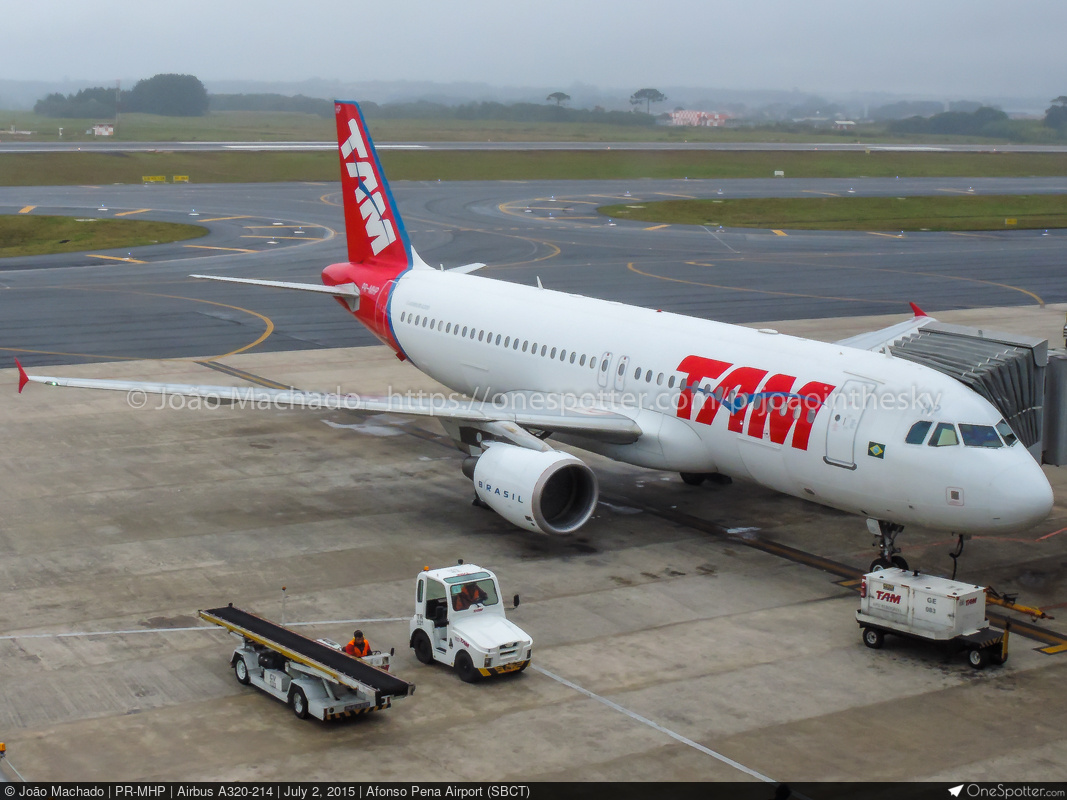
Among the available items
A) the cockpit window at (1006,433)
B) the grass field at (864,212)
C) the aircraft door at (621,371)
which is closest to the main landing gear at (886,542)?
the cockpit window at (1006,433)

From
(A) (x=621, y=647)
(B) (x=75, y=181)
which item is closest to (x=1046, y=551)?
(A) (x=621, y=647)

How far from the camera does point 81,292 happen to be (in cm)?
5878

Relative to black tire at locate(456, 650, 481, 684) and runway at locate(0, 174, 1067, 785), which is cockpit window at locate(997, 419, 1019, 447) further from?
black tire at locate(456, 650, 481, 684)

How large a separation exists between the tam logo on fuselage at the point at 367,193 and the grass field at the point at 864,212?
2270 inches

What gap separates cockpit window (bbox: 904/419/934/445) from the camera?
23062mm

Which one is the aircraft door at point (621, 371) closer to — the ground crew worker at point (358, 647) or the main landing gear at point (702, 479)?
the main landing gear at point (702, 479)

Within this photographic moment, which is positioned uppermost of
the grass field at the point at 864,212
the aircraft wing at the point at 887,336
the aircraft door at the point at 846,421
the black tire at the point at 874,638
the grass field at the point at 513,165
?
the grass field at the point at 513,165

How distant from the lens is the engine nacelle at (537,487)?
25453 millimetres

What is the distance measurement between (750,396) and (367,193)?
1660 cm

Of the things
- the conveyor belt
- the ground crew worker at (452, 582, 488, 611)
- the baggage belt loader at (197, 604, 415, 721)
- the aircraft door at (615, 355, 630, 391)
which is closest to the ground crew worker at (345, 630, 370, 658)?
the baggage belt loader at (197, 604, 415, 721)

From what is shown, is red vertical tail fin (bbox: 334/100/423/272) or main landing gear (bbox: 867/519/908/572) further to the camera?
red vertical tail fin (bbox: 334/100/423/272)

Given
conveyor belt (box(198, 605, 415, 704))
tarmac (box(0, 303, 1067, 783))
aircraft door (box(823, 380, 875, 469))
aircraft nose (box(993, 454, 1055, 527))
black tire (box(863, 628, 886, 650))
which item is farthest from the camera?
aircraft door (box(823, 380, 875, 469))

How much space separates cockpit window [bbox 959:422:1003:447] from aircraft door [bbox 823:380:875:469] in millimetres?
1920

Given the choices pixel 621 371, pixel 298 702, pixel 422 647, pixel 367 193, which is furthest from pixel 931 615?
pixel 367 193
